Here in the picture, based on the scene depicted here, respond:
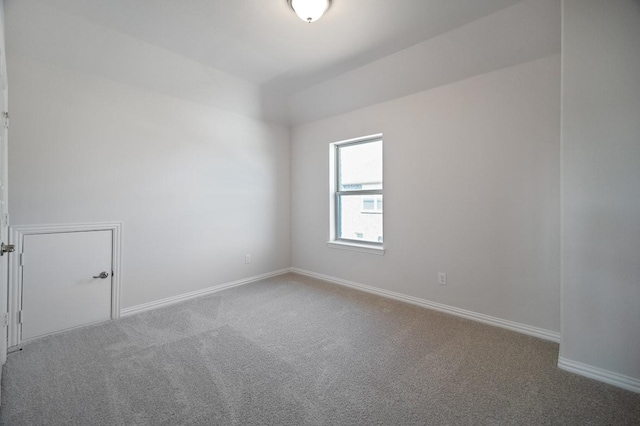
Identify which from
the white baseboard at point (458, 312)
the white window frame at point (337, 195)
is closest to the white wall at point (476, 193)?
the white baseboard at point (458, 312)

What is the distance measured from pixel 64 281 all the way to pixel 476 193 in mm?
3829

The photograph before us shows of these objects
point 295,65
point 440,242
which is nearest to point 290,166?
point 295,65

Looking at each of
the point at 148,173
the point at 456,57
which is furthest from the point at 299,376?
the point at 456,57

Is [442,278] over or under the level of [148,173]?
under

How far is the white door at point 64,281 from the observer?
224 centimetres

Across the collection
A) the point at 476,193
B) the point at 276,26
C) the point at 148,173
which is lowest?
the point at 476,193

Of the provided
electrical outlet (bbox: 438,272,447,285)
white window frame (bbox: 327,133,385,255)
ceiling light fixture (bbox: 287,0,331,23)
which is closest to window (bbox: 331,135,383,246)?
white window frame (bbox: 327,133,385,255)

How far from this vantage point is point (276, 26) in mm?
2266

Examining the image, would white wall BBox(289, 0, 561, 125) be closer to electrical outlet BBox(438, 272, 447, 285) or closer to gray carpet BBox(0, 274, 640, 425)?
electrical outlet BBox(438, 272, 447, 285)

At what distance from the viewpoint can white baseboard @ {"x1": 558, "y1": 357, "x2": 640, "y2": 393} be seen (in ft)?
5.39

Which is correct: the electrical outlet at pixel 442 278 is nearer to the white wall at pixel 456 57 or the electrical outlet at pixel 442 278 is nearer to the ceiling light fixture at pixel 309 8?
the white wall at pixel 456 57

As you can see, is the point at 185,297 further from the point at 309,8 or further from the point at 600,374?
the point at 600,374

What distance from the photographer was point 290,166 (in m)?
4.38

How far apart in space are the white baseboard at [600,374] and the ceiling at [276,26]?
Result: 2.55 meters
